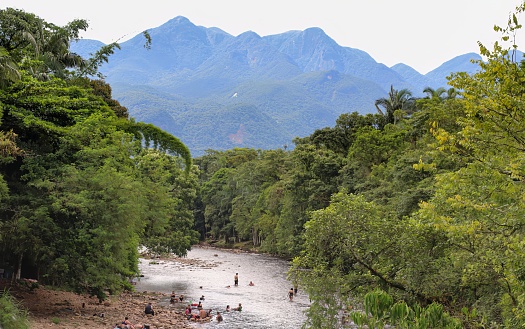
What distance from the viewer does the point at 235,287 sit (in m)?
42.2

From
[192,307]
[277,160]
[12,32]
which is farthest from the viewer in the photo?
[277,160]

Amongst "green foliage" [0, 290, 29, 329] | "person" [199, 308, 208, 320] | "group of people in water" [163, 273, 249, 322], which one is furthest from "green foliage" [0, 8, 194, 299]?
"person" [199, 308, 208, 320]

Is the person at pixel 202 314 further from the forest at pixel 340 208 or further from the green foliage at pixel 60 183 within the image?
the green foliage at pixel 60 183

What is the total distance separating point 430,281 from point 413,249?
1276 millimetres

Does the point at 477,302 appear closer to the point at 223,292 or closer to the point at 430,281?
the point at 430,281

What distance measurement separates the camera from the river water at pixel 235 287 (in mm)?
30061

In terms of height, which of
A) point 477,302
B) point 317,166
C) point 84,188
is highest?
point 317,166

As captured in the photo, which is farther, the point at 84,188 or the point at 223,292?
the point at 223,292

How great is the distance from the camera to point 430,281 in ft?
50.2

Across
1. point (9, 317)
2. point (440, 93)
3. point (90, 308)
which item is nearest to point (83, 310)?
point (90, 308)

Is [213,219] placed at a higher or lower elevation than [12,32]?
lower

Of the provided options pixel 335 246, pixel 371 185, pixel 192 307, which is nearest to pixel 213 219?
pixel 371 185

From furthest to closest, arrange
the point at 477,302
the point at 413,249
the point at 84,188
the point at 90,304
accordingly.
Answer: the point at 90,304
the point at 84,188
the point at 413,249
the point at 477,302

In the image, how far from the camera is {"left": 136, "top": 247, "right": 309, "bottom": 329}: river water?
3006 centimetres
